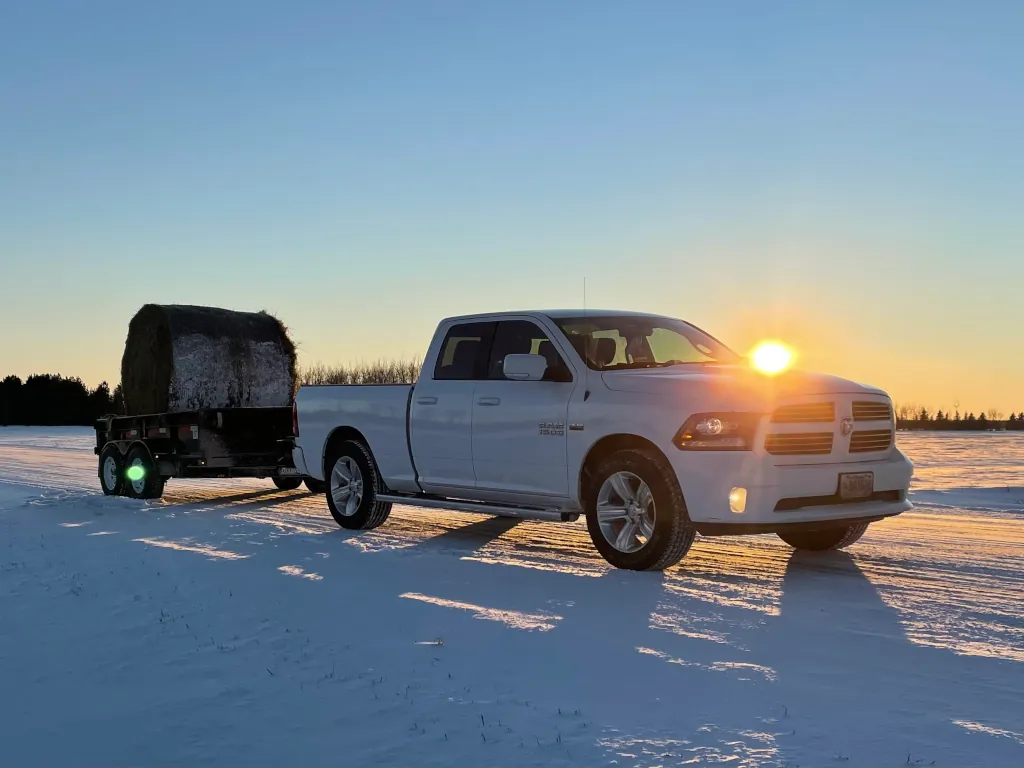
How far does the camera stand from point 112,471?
16.2 m

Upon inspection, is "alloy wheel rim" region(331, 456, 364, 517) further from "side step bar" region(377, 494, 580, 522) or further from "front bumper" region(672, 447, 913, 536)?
"front bumper" region(672, 447, 913, 536)

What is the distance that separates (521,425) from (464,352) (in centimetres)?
120

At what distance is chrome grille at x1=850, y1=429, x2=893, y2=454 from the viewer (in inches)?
321

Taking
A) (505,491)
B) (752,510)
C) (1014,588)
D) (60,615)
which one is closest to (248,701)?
(60,615)

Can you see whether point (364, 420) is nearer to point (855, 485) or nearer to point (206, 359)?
point (855, 485)

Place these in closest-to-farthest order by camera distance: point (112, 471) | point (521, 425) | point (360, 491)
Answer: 1. point (521, 425)
2. point (360, 491)
3. point (112, 471)

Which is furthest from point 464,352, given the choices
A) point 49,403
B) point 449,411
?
point 49,403

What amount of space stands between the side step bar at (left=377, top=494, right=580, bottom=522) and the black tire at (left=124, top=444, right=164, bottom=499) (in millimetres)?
5365

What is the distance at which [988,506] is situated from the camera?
13648mm

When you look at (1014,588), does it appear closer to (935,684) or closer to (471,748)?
(935,684)

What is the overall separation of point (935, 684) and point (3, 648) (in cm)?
509

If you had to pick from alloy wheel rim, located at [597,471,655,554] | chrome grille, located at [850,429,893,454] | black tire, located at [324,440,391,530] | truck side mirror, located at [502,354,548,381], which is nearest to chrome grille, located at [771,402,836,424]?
chrome grille, located at [850,429,893,454]

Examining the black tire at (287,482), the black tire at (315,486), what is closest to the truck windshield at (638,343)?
the black tire at (315,486)

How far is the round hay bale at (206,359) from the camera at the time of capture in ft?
51.9
